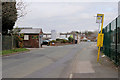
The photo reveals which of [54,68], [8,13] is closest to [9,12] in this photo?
[8,13]

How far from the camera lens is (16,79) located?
795 cm

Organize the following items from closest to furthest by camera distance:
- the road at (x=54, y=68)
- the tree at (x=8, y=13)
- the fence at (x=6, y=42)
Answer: the road at (x=54, y=68), the tree at (x=8, y=13), the fence at (x=6, y=42)

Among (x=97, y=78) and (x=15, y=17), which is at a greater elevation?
(x=15, y=17)

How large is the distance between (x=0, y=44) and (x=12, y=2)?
18.6 ft

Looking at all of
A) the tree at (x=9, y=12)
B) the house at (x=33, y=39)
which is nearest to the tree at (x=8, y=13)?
the tree at (x=9, y=12)

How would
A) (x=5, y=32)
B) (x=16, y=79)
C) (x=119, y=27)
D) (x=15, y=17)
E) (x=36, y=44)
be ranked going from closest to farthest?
(x=16, y=79)
(x=119, y=27)
(x=15, y=17)
(x=5, y=32)
(x=36, y=44)

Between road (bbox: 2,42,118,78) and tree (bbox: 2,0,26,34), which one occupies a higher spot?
tree (bbox: 2,0,26,34)

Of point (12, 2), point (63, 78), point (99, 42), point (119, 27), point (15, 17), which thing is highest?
point (12, 2)

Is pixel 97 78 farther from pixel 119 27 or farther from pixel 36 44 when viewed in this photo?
pixel 36 44

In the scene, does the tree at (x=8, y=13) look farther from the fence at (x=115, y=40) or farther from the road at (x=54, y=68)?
the fence at (x=115, y=40)

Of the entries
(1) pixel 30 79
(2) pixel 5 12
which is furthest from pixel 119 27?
(2) pixel 5 12

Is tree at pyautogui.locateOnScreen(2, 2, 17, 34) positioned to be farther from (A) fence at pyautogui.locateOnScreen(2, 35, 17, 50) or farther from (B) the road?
(B) the road

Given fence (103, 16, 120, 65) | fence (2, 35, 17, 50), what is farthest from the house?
fence (103, 16, 120, 65)

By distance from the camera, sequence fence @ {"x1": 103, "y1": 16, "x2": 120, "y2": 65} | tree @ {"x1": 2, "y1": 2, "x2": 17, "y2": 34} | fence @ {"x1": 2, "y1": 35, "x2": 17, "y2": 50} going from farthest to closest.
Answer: fence @ {"x1": 2, "y1": 35, "x2": 17, "y2": 50}, tree @ {"x1": 2, "y1": 2, "x2": 17, "y2": 34}, fence @ {"x1": 103, "y1": 16, "x2": 120, "y2": 65}
